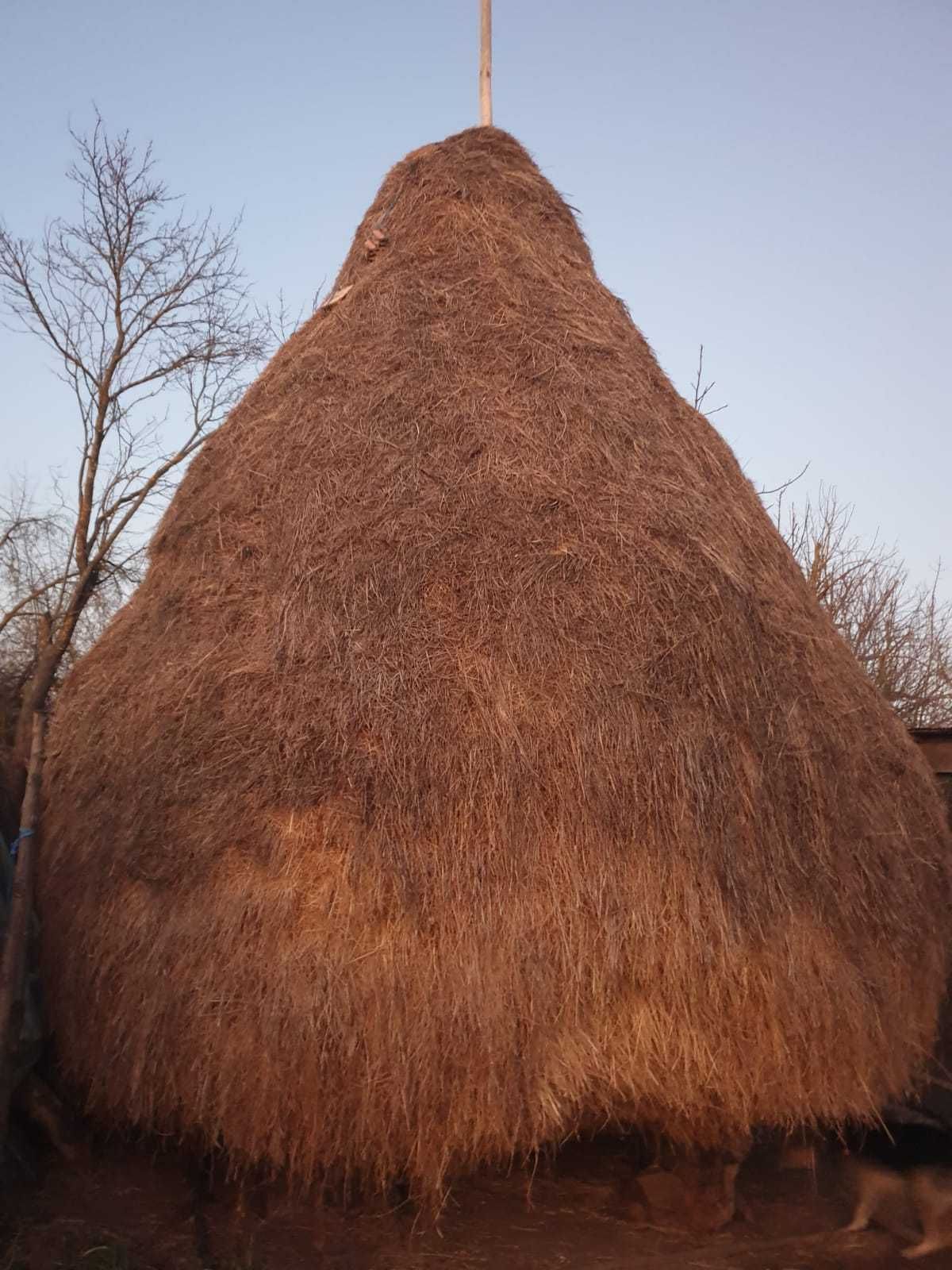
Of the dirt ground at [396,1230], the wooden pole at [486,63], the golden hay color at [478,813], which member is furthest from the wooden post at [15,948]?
the wooden pole at [486,63]

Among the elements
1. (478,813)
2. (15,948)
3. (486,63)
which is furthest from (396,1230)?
(486,63)

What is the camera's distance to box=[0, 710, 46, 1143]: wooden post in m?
4.56

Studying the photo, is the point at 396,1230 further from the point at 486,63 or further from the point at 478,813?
the point at 486,63

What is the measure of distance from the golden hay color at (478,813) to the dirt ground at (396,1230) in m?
0.34

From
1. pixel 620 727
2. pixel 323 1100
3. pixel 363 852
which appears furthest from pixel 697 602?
pixel 323 1100

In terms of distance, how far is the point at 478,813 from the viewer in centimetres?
443

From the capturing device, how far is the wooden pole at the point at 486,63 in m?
7.81

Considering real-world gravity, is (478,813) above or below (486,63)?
below

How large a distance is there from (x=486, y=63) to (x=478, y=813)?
5.94 m

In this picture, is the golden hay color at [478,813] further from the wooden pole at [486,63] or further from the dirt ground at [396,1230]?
the wooden pole at [486,63]

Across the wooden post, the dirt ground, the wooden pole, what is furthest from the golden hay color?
the wooden pole

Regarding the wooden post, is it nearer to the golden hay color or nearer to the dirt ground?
the golden hay color

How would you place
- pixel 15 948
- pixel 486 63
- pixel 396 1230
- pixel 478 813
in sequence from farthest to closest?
pixel 486 63 < pixel 396 1230 < pixel 15 948 < pixel 478 813

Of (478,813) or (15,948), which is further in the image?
(15,948)
